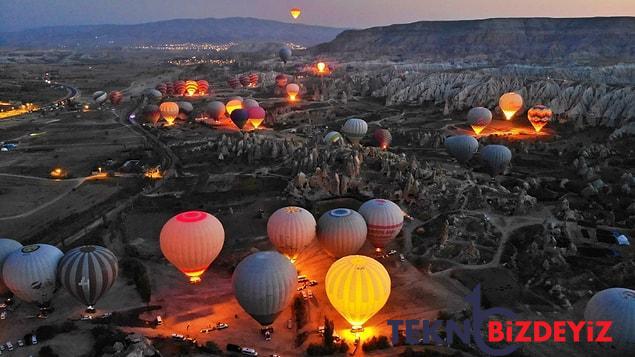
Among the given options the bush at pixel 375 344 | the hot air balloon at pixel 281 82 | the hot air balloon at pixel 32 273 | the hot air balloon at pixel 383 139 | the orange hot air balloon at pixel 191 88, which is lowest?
the bush at pixel 375 344

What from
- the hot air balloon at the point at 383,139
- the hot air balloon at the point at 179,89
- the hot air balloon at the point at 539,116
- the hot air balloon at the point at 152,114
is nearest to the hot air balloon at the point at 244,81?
the hot air balloon at the point at 179,89

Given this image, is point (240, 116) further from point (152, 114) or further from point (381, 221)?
point (381, 221)

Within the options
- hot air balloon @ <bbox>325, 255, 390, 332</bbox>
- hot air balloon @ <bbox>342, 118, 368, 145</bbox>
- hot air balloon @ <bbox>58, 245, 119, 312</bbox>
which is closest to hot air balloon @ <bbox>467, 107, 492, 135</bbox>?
hot air balloon @ <bbox>342, 118, 368, 145</bbox>

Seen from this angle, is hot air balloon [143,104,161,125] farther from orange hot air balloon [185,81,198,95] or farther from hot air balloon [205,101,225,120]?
orange hot air balloon [185,81,198,95]

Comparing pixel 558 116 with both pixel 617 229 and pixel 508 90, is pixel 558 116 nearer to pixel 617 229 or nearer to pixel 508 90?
pixel 508 90

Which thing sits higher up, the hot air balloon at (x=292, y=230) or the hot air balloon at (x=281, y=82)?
the hot air balloon at (x=281, y=82)

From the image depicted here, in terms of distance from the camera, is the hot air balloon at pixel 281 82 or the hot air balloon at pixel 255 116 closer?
the hot air balloon at pixel 255 116

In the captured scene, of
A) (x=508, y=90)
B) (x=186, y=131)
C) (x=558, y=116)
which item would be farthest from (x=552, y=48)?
(x=186, y=131)

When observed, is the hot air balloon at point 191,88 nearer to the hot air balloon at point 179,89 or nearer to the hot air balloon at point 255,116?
the hot air balloon at point 179,89
